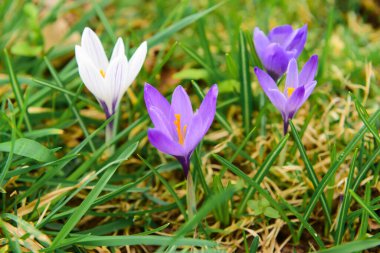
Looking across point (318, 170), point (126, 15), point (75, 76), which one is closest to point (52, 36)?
point (126, 15)

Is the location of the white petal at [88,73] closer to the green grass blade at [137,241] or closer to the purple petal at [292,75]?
the green grass blade at [137,241]

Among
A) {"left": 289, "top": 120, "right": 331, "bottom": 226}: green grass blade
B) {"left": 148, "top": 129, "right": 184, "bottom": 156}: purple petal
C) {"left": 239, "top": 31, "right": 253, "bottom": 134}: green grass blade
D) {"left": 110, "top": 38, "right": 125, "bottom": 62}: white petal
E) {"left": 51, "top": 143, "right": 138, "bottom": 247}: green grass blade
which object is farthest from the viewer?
{"left": 239, "top": 31, "right": 253, "bottom": 134}: green grass blade

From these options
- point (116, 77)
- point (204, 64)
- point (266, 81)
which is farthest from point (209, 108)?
point (204, 64)

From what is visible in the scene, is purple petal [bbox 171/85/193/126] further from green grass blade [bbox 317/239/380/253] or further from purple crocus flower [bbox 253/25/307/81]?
green grass blade [bbox 317/239/380/253]

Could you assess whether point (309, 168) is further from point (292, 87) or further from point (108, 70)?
point (108, 70)

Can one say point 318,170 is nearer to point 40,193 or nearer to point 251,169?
point 251,169

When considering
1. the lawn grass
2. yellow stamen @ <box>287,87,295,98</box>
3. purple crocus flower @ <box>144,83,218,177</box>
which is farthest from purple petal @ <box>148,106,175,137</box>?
yellow stamen @ <box>287,87,295,98</box>

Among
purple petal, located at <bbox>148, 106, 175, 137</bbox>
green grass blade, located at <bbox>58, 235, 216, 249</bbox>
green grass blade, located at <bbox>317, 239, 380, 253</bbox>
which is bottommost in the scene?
green grass blade, located at <bbox>58, 235, 216, 249</bbox>
